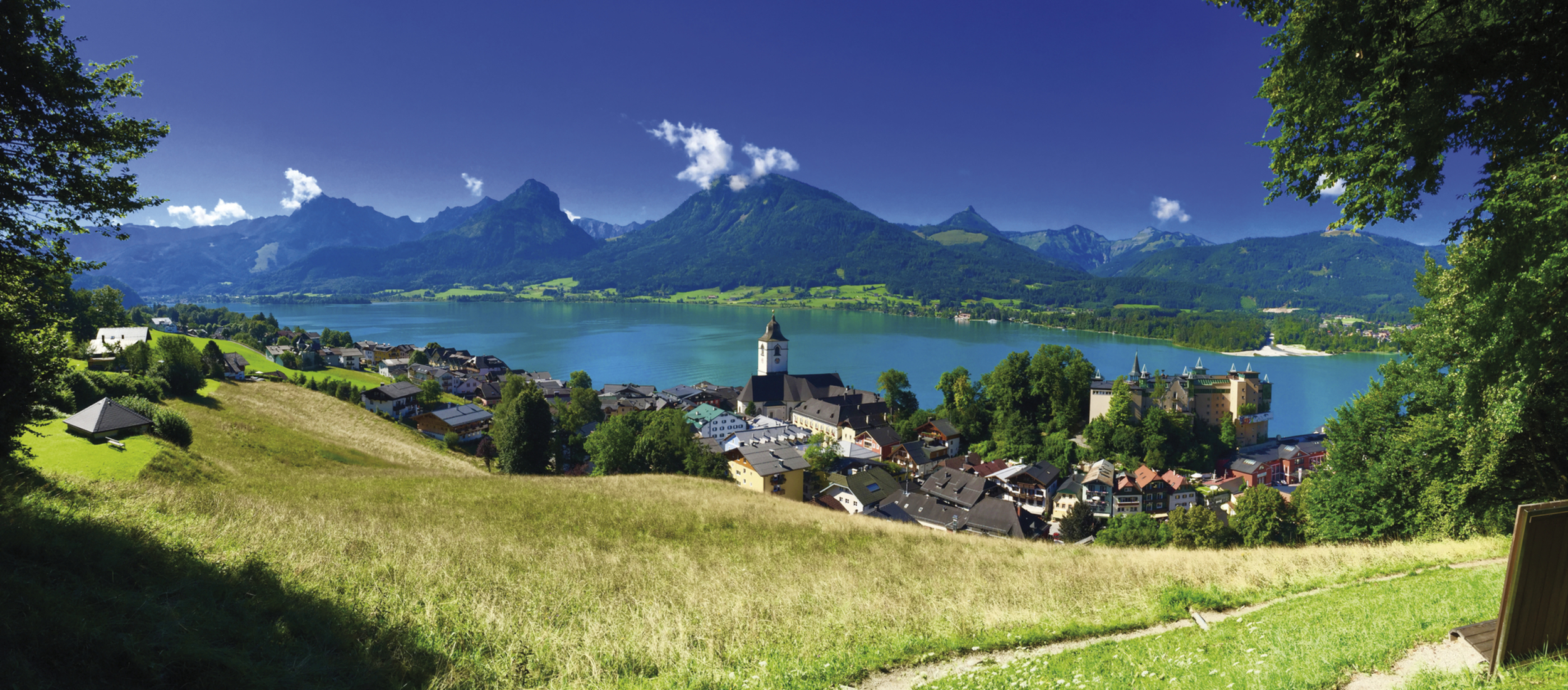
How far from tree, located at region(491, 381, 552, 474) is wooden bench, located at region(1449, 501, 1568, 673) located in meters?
26.1

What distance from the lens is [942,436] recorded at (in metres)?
40.2

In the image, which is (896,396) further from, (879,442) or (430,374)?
(430,374)

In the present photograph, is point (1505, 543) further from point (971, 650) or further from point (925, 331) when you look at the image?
point (925, 331)

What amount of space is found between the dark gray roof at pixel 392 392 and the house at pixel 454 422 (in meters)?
2.26

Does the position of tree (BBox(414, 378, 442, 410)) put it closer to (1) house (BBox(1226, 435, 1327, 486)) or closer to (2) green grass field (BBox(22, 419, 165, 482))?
(2) green grass field (BBox(22, 419, 165, 482))

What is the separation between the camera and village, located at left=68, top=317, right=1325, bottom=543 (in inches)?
1074

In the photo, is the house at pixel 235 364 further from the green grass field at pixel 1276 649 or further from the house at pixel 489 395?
the green grass field at pixel 1276 649

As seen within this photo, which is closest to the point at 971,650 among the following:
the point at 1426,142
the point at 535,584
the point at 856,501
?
the point at 535,584

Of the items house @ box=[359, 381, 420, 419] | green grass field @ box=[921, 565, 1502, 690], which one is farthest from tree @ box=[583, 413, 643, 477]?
green grass field @ box=[921, 565, 1502, 690]

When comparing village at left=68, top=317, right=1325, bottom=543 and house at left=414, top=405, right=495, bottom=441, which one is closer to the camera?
village at left=68, top=317, right=1325, bottom=543

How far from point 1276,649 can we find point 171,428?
71.9 feet

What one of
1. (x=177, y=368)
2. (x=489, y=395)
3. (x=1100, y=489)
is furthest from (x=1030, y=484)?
(x=489, y=395)

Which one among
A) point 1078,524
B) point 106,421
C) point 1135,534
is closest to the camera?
point 106,421

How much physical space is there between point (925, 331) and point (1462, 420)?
12097 centimetres
